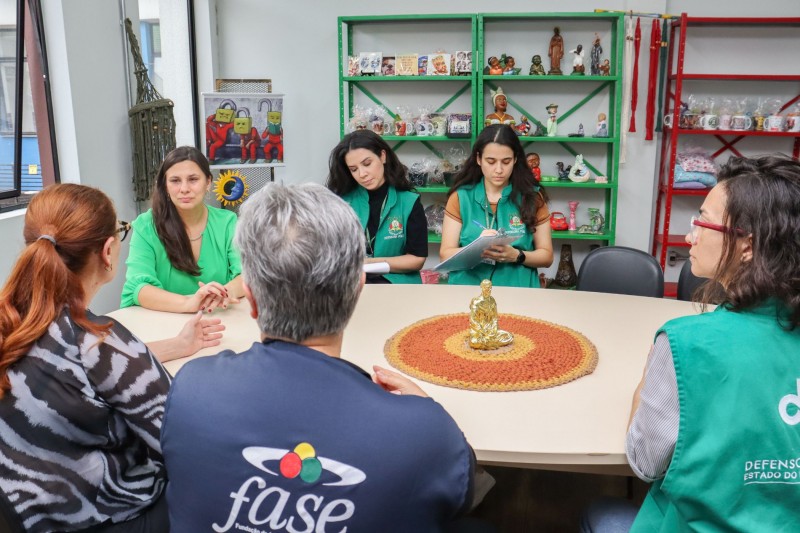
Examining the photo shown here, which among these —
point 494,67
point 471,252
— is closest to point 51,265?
point 471,252

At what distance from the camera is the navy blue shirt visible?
2.91 feet

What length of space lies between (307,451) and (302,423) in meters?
0.04

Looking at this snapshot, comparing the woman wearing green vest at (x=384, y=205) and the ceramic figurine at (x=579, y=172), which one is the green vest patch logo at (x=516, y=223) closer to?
the woman wearing green vest at (x=384, y=205)

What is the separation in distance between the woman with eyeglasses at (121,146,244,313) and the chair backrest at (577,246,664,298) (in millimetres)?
1517

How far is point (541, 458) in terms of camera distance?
1.38m

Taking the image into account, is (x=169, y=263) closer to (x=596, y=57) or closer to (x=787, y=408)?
(x=787, y=408)

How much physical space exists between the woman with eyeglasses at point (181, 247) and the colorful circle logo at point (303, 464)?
1.47m

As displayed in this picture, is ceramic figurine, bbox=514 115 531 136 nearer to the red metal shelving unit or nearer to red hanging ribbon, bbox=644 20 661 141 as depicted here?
red hanging ribbon, bbox=644 20 661 141

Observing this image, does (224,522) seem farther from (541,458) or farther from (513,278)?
(513,278)

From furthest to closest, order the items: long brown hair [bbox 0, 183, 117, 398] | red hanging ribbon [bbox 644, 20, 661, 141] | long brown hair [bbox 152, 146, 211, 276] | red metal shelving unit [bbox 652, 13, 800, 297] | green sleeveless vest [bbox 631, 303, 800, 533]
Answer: red hanging ribbon [bbox 644, 20, 661, 141]
red metal shelving unit [bbox 652, 13, 800, 297]
long brown hair [bbox 152, 146, 211, 276]
long brown hair [bbox 0, 183, 117, 398]
green sleeveless vest [bbox 631, 303, 800, 533]

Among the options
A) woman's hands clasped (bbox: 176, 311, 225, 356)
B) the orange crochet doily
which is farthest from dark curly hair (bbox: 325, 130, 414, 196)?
woman's hands clasped (bbox: 176, 311, 225, 356)

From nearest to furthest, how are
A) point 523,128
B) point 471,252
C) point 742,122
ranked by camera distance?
point 471,252 → point 742,122 → point 523,128

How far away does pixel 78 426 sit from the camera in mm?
1266

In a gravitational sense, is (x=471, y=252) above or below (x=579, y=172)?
below
